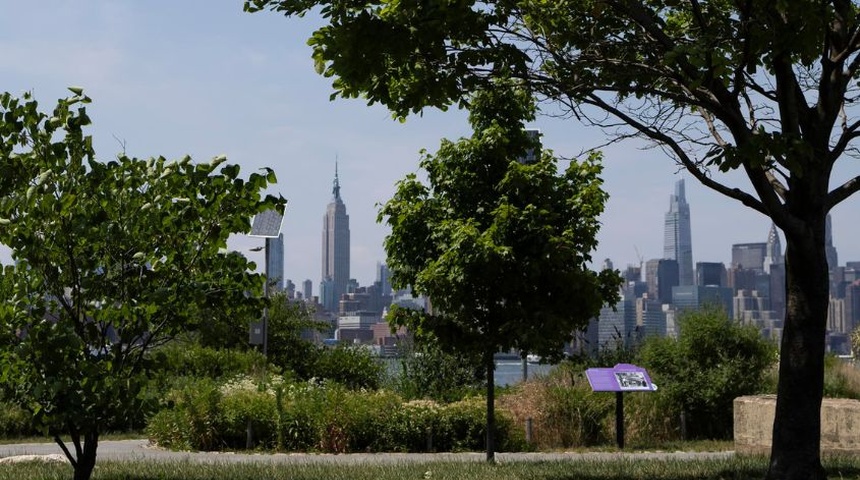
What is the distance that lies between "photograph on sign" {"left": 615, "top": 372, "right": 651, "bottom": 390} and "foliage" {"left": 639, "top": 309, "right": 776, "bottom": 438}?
2121mm

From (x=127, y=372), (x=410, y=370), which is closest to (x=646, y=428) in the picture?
(x=410, y=370)

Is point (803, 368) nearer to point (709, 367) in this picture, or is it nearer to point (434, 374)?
point (709, 367)

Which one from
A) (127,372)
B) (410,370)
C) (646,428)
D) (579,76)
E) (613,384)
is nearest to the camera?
(127,372)

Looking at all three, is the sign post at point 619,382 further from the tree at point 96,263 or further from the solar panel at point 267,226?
the solar panel at point 267,226

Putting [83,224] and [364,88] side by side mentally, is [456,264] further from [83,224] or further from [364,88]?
[83,224]

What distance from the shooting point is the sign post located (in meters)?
18.8

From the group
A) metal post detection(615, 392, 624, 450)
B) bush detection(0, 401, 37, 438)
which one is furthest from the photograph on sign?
bush detection(0, 401, 37, 438)

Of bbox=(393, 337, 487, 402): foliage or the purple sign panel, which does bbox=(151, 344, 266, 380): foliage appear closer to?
bbox=(393, 337, 487, 402): foliage

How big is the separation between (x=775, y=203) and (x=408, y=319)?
6.24 metres

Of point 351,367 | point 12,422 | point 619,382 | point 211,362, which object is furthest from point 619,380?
point 211,362

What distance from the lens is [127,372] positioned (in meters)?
9.35

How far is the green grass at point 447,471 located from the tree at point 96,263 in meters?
2.65

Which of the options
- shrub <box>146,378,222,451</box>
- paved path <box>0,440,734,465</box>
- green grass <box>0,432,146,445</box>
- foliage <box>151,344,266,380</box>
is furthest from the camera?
foliage <box>151,344,266,380</box>

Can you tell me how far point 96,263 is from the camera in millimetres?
9062
